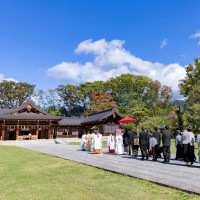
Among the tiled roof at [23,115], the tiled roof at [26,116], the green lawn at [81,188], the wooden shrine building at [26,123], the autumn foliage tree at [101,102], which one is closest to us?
the green lawn at [81,188]

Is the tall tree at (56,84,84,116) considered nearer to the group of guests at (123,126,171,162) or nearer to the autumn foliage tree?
the autumn foliage tree

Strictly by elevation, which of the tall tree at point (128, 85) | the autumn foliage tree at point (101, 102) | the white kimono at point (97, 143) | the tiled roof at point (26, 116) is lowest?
the white kimono at point (97, 143)

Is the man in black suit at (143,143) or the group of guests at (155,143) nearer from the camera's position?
the group of guests at (155,143)

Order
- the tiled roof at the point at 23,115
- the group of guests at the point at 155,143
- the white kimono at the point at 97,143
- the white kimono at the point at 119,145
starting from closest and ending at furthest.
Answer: the group of guests at the point at 155,143 < the white kimono at the point at 119,145 < the white kimono at the point at 97,143 < the tiled roof at the point at 23,115

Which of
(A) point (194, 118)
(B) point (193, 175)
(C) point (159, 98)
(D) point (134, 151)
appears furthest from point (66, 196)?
(C) point (159, 98)

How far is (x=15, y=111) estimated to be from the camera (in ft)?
95.0

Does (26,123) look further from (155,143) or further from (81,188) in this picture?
(81,188)

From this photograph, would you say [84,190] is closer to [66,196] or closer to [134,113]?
[66,196]

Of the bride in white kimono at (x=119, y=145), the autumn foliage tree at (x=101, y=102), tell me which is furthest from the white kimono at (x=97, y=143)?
the autumn foliage tree at (x=101, y=102)

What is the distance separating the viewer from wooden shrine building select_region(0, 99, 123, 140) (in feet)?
91.4

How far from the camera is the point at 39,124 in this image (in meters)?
30.2

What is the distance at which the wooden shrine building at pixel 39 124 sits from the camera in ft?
91.4

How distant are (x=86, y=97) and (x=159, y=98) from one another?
18.3 meters

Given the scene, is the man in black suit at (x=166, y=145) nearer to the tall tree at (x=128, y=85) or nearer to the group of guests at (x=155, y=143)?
the group of guests at (x=155, y=143)
